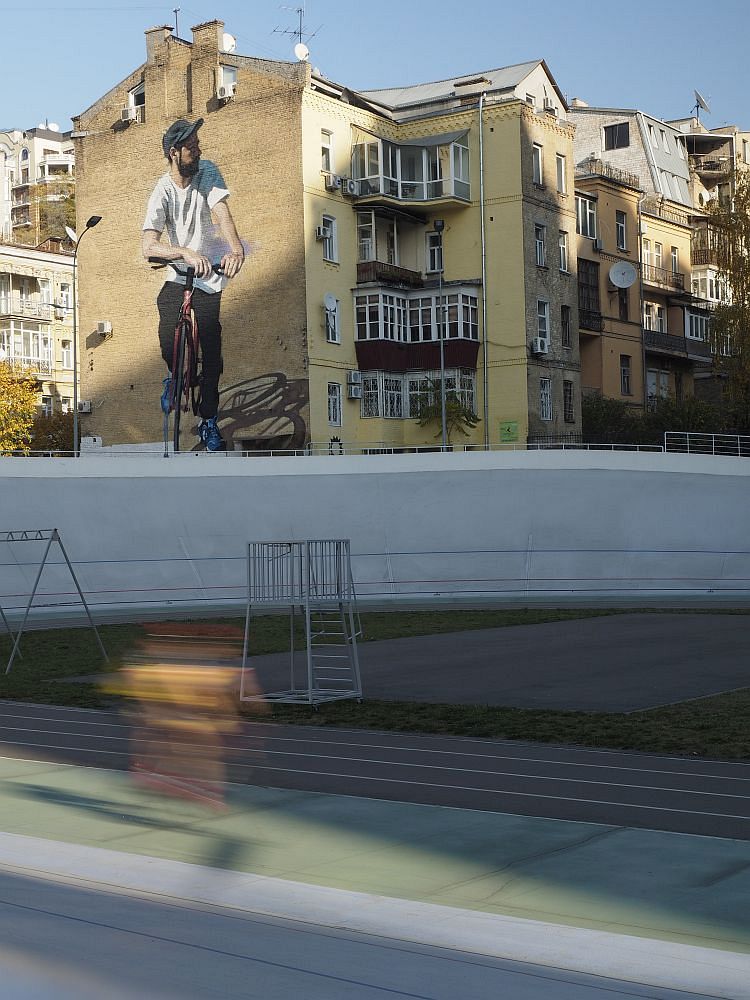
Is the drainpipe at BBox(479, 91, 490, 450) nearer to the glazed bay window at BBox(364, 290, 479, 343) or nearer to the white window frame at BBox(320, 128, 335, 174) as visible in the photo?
the glazed bay window at BBox(364, 290, 479, 343)

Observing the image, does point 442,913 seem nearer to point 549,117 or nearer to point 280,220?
point 280,220

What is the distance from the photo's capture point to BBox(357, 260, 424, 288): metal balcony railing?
4984 cm

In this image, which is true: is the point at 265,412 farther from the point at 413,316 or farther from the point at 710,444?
the point at 710,444

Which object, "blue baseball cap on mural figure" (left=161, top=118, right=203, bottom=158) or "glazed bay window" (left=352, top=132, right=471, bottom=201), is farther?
"blue baseball cap on mural figure" (left=161, top=118, right=203, bottom=158)

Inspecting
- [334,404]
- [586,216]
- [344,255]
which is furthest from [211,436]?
[586,216]

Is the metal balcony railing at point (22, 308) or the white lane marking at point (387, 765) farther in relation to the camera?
the metal balcony railing at point (22, 308)

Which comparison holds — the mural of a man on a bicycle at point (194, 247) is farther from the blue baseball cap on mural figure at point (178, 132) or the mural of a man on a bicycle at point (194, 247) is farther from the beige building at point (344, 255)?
the beige building at point (344, 255)

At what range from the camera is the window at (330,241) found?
48.5m

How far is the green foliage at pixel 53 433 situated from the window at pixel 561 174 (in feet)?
83.4

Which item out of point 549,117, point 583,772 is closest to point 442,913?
point 583,772

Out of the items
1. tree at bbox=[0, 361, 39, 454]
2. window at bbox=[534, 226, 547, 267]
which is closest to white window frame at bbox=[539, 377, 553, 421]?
window at bbox=[534, 226, 547, 267]

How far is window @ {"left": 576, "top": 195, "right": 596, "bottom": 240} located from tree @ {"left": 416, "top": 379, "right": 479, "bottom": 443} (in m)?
12.6

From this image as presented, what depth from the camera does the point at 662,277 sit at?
64562 millimetres

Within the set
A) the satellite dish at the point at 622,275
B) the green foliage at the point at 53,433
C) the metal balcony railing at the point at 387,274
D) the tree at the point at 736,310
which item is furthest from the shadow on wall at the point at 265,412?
the satellite dish at the point at 622,275
